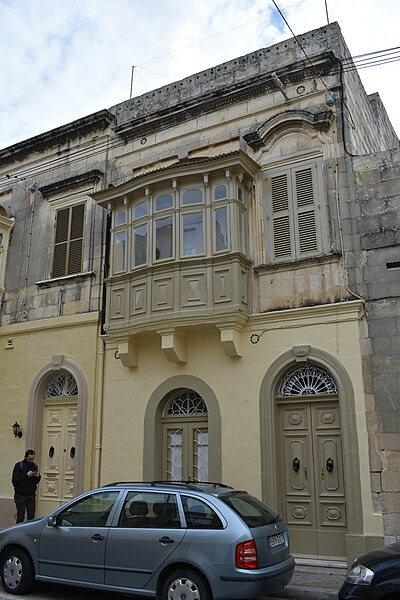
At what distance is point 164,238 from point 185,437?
160 inches

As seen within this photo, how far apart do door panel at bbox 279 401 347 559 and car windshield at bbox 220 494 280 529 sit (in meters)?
2.80

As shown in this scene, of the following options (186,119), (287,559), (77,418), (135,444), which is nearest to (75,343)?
(77,418)

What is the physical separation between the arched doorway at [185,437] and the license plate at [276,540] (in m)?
3.95

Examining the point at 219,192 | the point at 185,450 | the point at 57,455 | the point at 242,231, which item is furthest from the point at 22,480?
the point at 219,192

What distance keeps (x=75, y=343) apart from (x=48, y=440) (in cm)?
232

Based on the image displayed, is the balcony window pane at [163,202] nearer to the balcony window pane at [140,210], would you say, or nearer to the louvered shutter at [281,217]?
the balcony window pane at [140,210]

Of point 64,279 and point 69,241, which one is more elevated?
point 69,241

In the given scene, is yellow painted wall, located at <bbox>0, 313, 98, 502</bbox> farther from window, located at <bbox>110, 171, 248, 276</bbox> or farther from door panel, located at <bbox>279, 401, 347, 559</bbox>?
door panel, located at <bbox>279, 401, 347, 559</bbox>

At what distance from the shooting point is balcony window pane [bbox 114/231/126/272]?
1234 cm

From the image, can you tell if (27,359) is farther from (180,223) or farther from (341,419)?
(341,419)

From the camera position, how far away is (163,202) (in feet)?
39.5

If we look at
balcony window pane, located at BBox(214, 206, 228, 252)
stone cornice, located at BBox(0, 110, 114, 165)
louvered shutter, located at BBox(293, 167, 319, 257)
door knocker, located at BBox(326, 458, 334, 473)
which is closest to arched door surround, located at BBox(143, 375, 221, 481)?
door knocker, located at BBox(326, 458, 334, 473)

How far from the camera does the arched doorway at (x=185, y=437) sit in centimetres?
1115

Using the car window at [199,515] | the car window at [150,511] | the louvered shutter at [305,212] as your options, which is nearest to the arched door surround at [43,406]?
the car window at [150,511]
